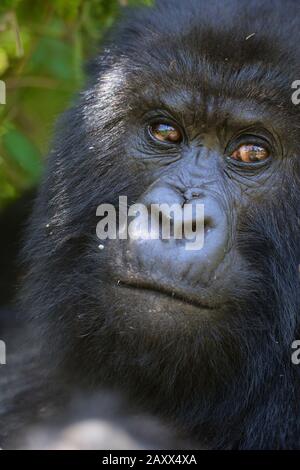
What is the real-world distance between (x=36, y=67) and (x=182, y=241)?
3.08 metres

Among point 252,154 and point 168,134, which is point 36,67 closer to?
point 168,134

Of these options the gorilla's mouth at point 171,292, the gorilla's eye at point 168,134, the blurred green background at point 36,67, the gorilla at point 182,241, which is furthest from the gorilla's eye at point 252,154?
the blurred green background at point 36,67

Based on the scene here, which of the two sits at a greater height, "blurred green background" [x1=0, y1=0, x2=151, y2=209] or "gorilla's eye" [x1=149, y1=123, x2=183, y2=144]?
"blurred green background" [x1=0, y1=0, x2=151, y2=209]

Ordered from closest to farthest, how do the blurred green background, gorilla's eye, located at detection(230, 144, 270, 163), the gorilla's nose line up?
the gorilla's nose < gorilla's eye, located at detection(230, 144, 270, 163) < the blurred green background

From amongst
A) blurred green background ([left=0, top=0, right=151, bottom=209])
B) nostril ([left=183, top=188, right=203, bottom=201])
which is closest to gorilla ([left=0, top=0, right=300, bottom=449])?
nostril ([left=183, top=188, right=203, bottom=201])

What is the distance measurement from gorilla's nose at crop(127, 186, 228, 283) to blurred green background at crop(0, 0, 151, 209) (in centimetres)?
187

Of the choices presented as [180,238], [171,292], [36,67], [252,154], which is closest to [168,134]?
[252,154]

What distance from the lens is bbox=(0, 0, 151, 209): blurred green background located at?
556 cm

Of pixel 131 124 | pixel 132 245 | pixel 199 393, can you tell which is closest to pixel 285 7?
pixel 131 124

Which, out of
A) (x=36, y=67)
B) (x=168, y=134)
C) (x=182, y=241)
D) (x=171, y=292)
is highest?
(x=36, y=67)

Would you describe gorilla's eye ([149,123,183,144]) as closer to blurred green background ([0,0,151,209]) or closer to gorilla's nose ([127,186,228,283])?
gorilla's nose ([127,186,228,283])

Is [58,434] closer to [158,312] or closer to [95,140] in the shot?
[158,312]

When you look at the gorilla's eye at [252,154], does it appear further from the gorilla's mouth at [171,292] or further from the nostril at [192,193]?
the gorilla's mouth at [171,292]

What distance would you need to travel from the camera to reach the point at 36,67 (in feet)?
20.7
